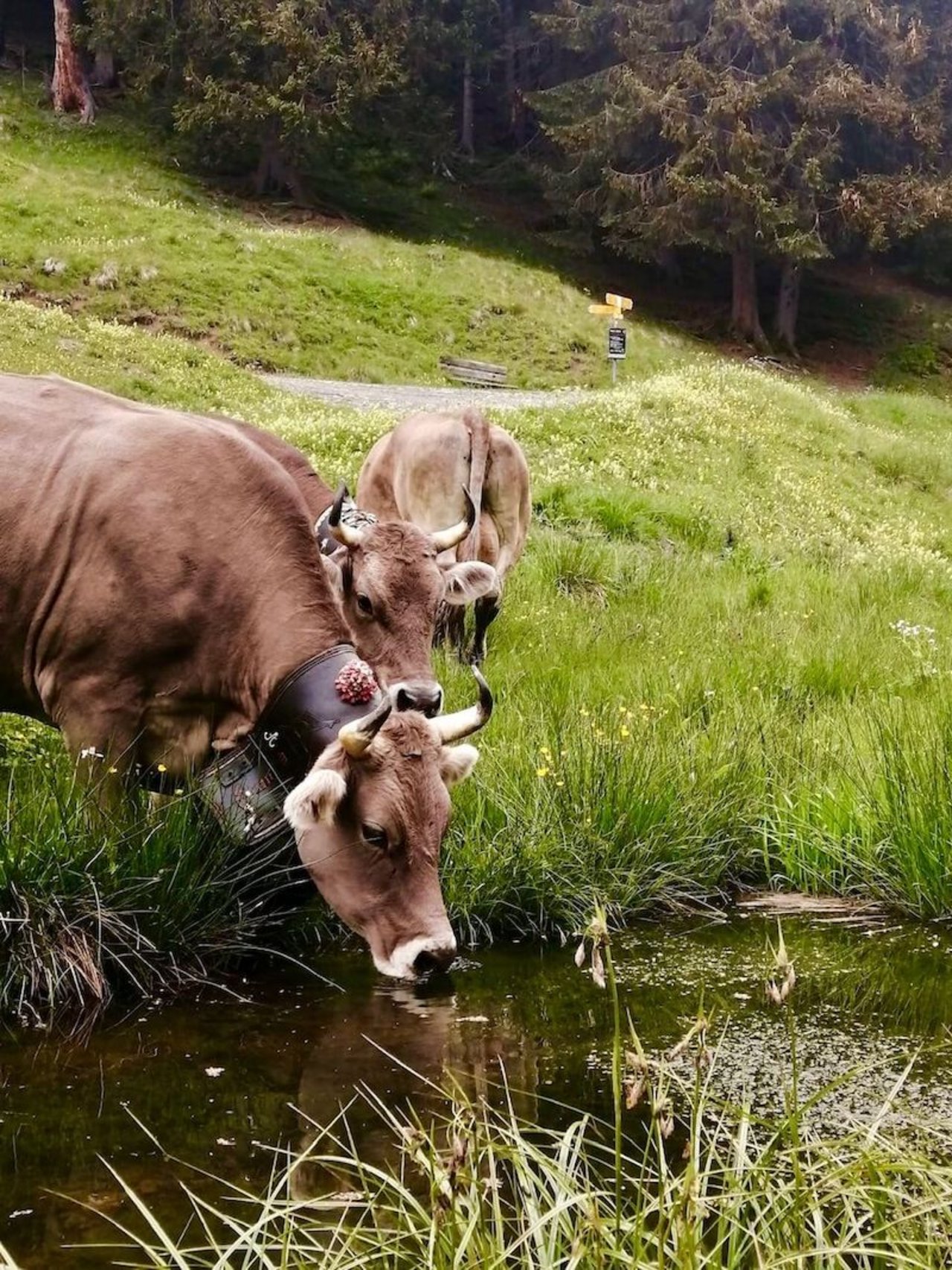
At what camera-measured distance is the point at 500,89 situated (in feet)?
172

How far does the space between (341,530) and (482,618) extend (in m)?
2.51

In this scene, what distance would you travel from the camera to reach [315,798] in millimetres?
5301

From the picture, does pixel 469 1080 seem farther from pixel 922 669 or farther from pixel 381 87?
pixel 381 87

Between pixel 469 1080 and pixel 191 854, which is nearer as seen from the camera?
pixel 469 1080

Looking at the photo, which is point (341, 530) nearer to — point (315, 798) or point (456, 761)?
point (456, 761)

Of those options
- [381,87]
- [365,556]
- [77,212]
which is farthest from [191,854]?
[381,87]

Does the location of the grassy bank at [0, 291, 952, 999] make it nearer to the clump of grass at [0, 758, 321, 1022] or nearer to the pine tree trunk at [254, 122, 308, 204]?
the clump of grass at [0, 758, 321, 1022]

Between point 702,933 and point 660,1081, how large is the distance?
3.84 meters

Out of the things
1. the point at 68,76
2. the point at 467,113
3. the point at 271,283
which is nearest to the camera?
the point at 271,283

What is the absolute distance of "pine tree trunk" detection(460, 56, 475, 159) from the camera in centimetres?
5019

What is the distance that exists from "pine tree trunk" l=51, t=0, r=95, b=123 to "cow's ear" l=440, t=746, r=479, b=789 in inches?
1649

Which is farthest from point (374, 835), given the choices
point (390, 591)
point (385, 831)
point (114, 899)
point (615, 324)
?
point (615, 324)

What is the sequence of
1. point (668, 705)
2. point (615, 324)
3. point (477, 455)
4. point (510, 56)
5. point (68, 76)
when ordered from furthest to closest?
point (510, 56) < point (68, 76) < point (615, 324) < point (477, 455) < point (668, 705)

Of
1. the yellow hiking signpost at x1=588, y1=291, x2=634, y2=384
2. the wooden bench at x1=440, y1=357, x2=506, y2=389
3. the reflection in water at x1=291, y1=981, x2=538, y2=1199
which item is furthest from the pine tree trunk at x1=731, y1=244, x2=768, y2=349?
the reflection in water at x1=291, y1=981, x2=538, y2=1199
